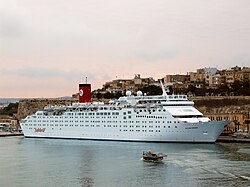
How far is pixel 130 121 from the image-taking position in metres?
32.9

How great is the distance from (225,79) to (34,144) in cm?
3167

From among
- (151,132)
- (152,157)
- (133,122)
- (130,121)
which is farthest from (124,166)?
(130,121)

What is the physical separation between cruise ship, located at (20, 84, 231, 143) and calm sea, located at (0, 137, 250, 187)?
102 cm

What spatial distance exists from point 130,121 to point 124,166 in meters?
10.9

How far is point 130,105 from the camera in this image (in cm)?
3388

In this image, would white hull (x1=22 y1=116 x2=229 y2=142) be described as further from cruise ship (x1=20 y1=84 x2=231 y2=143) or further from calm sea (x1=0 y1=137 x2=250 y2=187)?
calm sea (x1=0 y1=137 x2=250 y2=187)

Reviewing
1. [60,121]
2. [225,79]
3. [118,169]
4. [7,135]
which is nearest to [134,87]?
[225,79]

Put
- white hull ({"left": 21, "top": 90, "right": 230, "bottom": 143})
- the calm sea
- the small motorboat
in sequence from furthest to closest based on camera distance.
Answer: white hull ({"left": 21, "top": 90, "right": 230, "bottom": 143}), the small motorboat, the calm sea

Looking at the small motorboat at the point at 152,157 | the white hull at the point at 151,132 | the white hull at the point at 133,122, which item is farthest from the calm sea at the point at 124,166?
the white hull at the point at 133,122

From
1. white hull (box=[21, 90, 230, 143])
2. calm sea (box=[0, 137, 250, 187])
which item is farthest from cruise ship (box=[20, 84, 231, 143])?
calm sea (box=[0, 137, 250, 187])

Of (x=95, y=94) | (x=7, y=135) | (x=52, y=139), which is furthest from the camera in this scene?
(x=95, y=94)

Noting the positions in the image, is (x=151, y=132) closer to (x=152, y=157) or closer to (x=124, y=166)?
(x=152, y=157)

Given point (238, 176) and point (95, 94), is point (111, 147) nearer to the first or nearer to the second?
point (238, 176)

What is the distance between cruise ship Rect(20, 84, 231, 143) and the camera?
30219mm
